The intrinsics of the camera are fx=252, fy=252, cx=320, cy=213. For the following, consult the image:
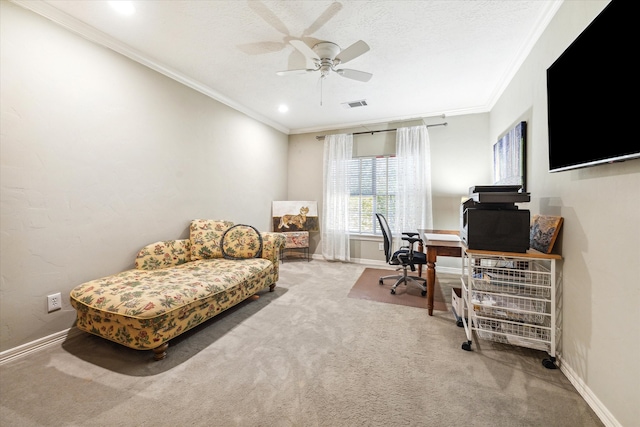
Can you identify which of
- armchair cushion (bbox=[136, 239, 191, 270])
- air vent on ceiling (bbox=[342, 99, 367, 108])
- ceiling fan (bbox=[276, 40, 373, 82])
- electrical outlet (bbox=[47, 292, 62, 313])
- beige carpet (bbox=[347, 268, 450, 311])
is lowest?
beige carpet (bbox=[347, 268, 450, 311])

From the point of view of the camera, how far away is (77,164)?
7.06 ft

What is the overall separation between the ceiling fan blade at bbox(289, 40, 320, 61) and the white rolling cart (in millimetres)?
2336

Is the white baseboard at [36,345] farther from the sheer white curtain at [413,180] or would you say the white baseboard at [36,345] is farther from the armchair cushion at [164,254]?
the sheer white curtain at [413,180]

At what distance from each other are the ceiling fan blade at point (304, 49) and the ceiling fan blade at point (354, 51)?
361mm

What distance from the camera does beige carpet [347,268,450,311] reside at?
2.88 metres

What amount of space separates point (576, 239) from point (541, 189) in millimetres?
630

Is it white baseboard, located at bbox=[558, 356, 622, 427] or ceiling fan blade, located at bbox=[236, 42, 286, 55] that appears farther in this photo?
ceiling fan blade, located at bbox=[236, 42, 286, 55]

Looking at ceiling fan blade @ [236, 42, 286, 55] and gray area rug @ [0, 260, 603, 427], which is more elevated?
ceiling fan blade @ [236, 42, 286, 55]

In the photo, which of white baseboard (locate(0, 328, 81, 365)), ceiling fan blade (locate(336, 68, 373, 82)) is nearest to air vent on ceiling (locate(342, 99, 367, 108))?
ceiling fan blade (locate(336, 68, 373, 82))

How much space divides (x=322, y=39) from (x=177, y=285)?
253 cm

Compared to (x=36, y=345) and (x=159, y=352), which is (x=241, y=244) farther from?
(x=36, y=345)

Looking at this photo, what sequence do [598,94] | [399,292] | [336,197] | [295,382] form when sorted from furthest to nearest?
[336,197], [399,292], [295,382], [598,94]

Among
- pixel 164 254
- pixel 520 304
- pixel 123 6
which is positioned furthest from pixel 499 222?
pixel 123 6

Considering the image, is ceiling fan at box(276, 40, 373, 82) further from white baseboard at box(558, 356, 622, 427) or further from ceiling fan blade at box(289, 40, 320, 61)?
white baseboard at box(558, 356, 622, 427)
